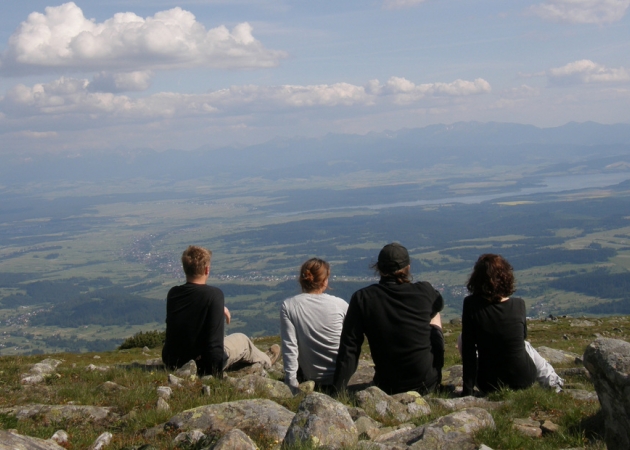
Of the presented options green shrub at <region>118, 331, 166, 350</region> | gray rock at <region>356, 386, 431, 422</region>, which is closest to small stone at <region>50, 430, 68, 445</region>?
gray rock at <region>356, 386, 431, 422</region>

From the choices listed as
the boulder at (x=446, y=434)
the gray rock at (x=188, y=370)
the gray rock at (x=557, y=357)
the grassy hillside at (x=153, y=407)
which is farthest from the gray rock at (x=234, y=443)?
the gray rock at (x=557, y=357)

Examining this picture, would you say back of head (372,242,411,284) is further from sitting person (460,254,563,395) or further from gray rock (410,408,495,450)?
gray rock (410,408,495,450)

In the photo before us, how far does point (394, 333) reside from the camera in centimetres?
861

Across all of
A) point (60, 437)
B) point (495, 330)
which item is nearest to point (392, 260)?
point (495, 330)

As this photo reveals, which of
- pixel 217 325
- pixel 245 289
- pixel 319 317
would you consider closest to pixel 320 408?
pixel 319 317

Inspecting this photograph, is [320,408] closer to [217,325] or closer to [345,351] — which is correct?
[345,351]

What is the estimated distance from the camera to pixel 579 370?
Result: 10461 mm

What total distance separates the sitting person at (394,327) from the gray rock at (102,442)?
338 cm

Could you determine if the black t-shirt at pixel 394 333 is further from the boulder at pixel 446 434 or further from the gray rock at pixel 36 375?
the gray rock at pixel 36 375

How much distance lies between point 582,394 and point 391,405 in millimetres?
2711

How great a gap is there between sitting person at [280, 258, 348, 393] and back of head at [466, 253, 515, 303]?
6.74 feet

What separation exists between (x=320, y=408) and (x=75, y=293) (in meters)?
180

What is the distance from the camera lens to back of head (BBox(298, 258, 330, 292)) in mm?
9430

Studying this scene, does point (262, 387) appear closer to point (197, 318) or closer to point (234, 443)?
point (197, 318)
